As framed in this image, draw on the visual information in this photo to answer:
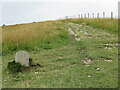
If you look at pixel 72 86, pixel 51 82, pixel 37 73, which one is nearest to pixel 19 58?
pixel 37 73

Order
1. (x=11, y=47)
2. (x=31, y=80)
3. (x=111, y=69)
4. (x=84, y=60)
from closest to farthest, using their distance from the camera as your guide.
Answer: (x=31, y=80) < (x=111, y=69) < (x=84, y=60) < (x=11, y=47)

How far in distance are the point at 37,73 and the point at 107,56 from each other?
3819mm

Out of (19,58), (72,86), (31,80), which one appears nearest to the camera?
(72,86)

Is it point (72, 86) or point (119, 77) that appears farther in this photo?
point (119, 77)

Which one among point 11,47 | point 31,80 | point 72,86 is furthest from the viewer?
point 11,47

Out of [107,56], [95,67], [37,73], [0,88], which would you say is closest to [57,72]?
[37,73]

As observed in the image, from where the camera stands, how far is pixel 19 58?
9.25m

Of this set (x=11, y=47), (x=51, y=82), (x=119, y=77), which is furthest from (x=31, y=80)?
(x=11, y=47)

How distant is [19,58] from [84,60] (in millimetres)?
2944

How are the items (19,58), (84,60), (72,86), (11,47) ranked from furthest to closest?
(11,47)
(84,60)
(19,58)
(72,86)

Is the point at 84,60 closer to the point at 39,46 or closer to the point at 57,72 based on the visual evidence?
the point at 57,72

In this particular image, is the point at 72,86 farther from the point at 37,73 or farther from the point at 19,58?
the point at 19,58

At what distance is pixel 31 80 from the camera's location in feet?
24.7

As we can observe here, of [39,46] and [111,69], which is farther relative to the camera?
[39,46]
